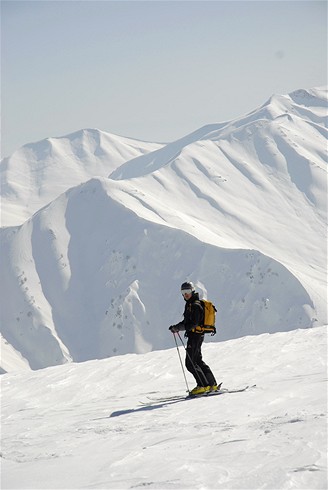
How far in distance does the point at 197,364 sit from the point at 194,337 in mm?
541

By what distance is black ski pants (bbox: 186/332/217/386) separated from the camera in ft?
40.4

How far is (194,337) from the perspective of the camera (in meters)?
12.3

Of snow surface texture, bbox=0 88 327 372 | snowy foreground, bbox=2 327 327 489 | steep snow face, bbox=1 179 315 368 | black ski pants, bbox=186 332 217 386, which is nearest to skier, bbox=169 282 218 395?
black ski pants, bbox=186 332 217 386

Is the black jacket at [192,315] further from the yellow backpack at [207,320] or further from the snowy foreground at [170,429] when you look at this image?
the snowy foreground at [170,429]

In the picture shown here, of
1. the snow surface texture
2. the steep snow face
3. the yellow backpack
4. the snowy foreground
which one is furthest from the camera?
the steep snow face

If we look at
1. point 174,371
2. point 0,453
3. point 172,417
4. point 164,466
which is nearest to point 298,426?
point 164,466

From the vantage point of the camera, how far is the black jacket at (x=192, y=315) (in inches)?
477

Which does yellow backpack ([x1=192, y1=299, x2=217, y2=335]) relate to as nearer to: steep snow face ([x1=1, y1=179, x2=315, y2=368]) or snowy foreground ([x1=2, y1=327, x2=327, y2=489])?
snowy foreground ([x1=2, y1=327, x2=327, y2=489])

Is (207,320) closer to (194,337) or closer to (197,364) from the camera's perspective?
(194,337)

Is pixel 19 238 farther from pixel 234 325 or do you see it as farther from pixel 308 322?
pixel 308 322

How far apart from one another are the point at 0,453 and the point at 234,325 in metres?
145

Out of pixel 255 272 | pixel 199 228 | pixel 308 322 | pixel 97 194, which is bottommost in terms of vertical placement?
pixel 308 322

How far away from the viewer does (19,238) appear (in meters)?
188

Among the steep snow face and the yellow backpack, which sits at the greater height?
the yellow backpack
